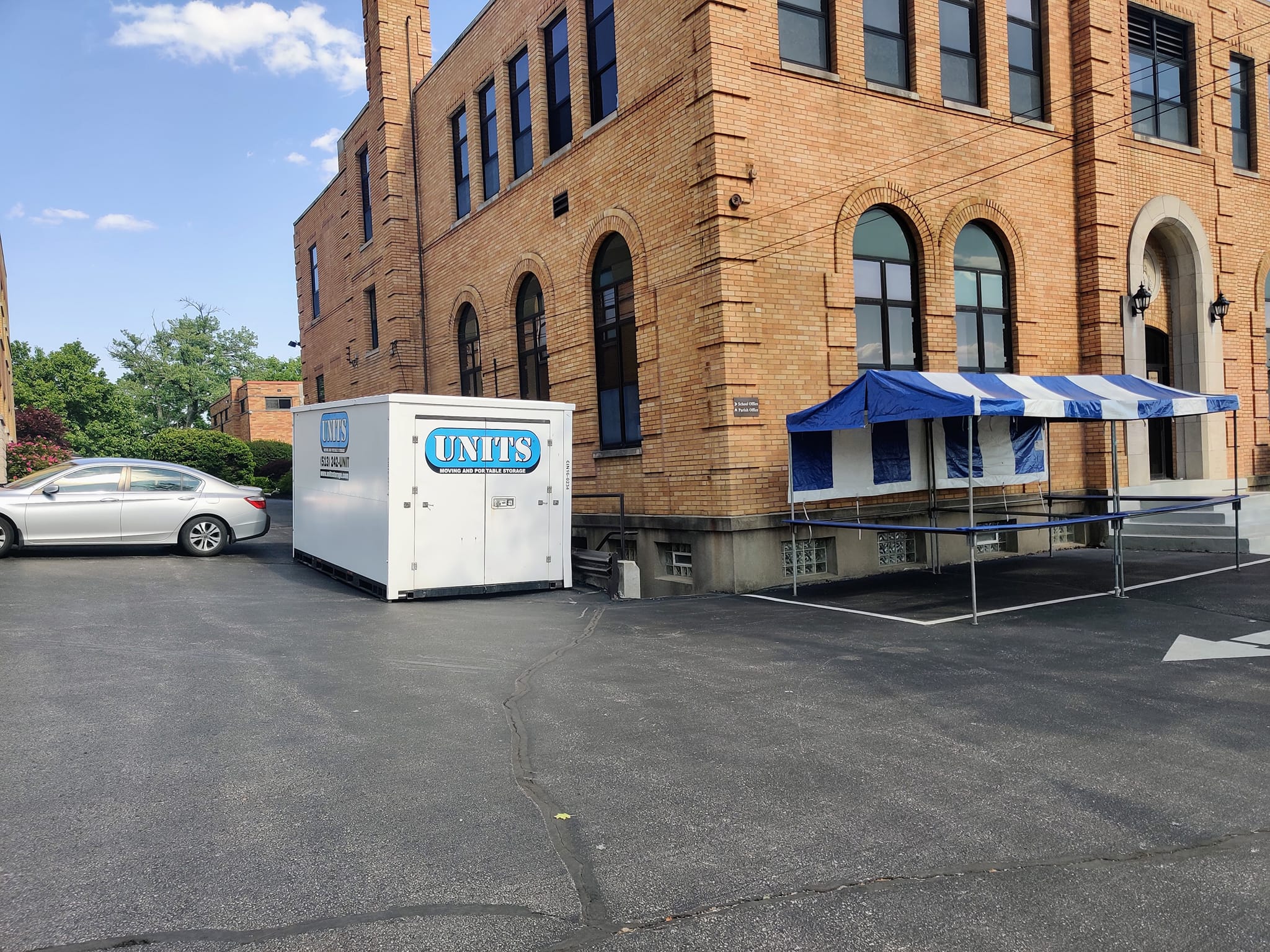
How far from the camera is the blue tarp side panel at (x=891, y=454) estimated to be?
11.9 m

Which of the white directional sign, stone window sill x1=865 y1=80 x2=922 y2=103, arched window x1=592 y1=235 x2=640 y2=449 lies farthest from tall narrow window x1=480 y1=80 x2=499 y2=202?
the white directional sign

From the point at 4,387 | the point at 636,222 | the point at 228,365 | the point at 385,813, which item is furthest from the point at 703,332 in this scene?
the point at 228,365

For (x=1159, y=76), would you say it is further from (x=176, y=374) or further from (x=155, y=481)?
(x=176, y=374)

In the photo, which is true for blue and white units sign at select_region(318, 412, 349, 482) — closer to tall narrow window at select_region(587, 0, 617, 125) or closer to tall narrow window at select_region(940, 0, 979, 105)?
tall narrow window at select_region(587, 0, 617, 125)

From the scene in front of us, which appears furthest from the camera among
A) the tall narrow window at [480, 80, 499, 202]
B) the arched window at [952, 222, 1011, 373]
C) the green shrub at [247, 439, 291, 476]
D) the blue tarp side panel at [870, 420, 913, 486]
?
the green shrub at [247, 439, 291, 476]

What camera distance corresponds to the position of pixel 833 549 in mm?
12930

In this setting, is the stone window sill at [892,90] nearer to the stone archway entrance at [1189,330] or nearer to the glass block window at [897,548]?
the stone archway entrance at [1189,330]

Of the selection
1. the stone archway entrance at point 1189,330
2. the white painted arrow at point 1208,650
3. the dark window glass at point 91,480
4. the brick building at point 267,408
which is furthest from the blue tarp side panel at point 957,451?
the brick building at point 267,408

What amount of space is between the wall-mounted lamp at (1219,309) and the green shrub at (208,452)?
30.2 m

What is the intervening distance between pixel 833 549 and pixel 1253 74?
584 inches

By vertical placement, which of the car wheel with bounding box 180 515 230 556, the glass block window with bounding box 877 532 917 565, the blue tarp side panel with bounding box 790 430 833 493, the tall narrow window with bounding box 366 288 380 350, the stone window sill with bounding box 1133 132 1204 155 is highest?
the stone window sill with bounding box 1133 132 1204 155

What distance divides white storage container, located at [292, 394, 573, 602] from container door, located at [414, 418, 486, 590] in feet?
0.04

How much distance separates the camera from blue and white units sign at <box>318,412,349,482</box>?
12.4 meters

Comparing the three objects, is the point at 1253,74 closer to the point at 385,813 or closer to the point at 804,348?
the point at 804,348
